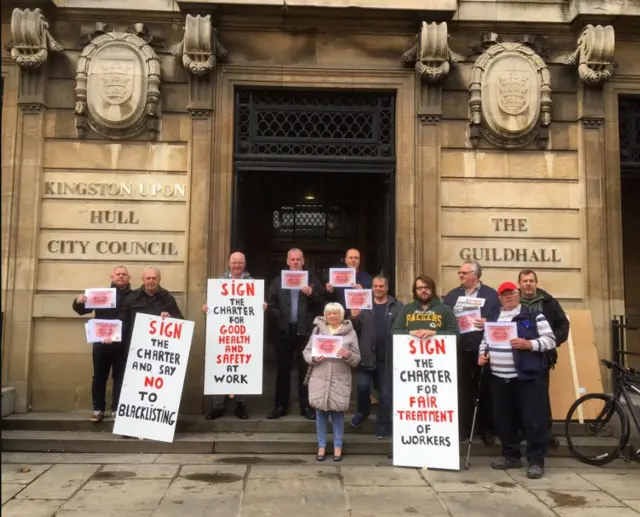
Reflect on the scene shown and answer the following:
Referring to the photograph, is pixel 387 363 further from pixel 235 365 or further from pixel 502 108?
pixel 502 108

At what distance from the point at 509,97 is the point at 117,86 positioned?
18.0ft

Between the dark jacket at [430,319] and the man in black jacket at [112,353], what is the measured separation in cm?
328

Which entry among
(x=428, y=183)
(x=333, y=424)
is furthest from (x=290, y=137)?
(x=333, y=424)

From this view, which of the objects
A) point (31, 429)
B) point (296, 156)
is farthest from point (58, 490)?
point (296, 156)

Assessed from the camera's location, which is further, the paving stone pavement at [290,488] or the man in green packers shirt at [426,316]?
the man in green packers shirt at [426,316]

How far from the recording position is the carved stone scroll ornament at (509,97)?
8.27 metres

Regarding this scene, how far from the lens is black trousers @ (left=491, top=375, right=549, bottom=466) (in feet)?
19.0

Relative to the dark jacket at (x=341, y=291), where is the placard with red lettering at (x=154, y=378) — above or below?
below

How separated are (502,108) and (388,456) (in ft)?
16.4

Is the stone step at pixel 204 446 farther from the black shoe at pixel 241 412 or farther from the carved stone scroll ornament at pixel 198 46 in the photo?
the carved stone scroll ornament at pixel 198 46

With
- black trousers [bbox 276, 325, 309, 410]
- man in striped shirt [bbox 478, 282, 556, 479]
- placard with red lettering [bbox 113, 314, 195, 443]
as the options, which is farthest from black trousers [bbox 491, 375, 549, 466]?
placard with red lettering [bbox 113, 314, 195, 443]

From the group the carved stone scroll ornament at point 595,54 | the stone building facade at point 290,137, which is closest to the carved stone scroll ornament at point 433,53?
the stone building facade at point 290,137

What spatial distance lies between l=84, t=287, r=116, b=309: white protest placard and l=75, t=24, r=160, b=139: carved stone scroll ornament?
8.10 ft

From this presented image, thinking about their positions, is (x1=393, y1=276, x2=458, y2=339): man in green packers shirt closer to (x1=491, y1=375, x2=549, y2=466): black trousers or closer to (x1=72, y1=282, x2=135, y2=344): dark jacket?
(x1=491, y1=375, x2=549, y2=466): black trousers
